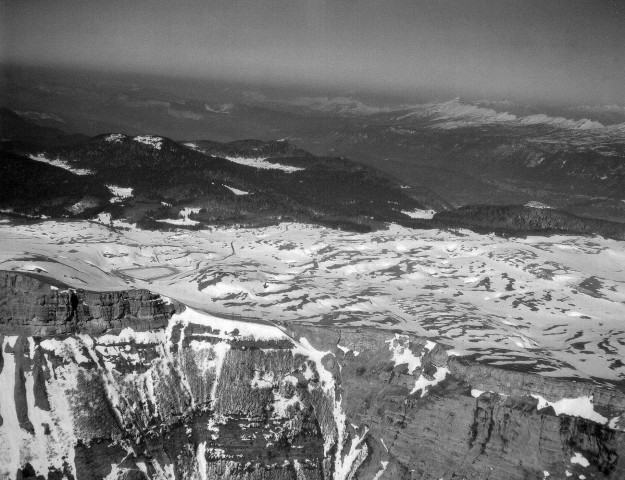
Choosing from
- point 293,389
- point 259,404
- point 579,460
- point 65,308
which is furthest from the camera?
point 293,389

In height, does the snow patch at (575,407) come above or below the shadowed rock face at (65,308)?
below

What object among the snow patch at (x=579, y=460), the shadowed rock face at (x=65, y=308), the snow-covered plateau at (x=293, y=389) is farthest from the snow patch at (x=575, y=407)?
Result: the shadowed rock face at (x=65, y=308)

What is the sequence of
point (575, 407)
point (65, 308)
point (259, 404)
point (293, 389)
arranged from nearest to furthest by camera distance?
point (575, 407) < point (65, 308) < point (259, 404) < point (293, 389)

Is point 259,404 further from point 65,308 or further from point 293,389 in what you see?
point 65,308

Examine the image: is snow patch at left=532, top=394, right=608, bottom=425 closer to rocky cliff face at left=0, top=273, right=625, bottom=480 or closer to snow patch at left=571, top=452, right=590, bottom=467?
rocky cliff face at left=0, top=273, right=625, bottom=480

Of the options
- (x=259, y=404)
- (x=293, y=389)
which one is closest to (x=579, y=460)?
(x=293, y=389)

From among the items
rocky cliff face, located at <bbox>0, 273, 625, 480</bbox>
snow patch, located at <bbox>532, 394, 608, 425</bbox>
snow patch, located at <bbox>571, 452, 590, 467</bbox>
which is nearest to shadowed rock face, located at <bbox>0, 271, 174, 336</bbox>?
rocky cliff face, located at <bbox>0, 273, 625, 480</bbox>

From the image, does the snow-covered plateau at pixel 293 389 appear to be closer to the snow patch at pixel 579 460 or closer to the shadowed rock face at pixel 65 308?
the snow patch at pixel 579 460

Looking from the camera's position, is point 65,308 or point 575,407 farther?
point 65,308

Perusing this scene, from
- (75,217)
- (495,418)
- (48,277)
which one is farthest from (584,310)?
(75,217)
